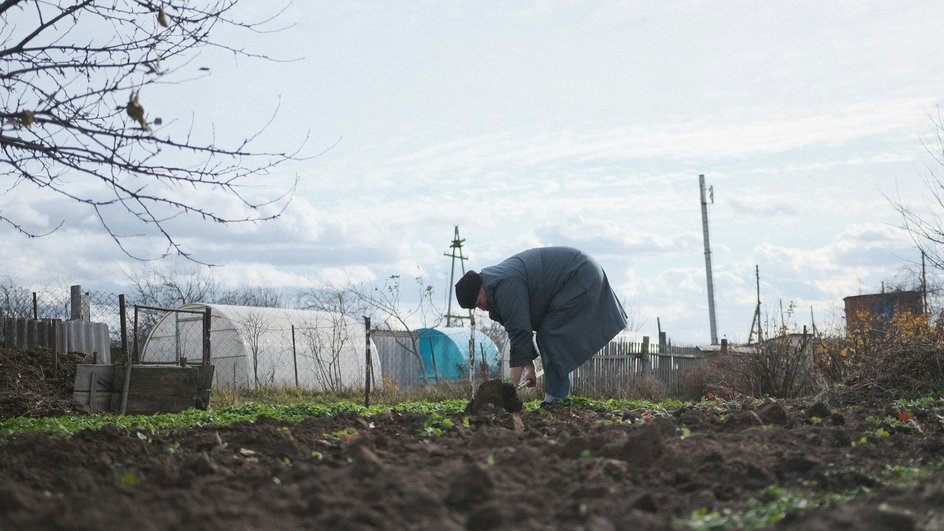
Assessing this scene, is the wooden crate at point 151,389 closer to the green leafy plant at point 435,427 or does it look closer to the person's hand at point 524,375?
the person's hand at point 524,375

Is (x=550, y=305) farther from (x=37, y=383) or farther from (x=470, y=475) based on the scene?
(x=37, y=383)

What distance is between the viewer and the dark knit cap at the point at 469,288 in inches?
310

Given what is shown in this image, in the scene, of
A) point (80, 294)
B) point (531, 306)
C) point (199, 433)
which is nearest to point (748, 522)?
point (199, 433)

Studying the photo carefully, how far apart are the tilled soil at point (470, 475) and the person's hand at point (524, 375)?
1.58 meters

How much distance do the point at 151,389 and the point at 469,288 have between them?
19.7ft

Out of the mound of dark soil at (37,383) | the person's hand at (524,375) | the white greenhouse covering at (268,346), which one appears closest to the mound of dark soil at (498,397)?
the person's hand at (524,375)

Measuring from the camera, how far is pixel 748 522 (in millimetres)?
3236

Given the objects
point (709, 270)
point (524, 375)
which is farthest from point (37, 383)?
point (709, 270)

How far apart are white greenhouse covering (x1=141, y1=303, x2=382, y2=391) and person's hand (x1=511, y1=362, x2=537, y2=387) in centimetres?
1134

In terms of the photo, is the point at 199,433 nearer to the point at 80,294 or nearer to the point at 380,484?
the point at 380,484

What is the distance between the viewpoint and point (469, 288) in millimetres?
7875

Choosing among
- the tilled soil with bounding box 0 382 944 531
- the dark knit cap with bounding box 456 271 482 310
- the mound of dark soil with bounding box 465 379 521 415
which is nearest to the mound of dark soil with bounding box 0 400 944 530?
the tilled soil with bounding box 0 382 944 531

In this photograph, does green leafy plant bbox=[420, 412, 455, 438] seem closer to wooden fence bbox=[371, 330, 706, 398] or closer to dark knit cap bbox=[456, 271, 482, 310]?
dark knit cap bbox=[456, 271, 482, 310]

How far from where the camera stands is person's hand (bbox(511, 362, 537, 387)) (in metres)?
7.89
